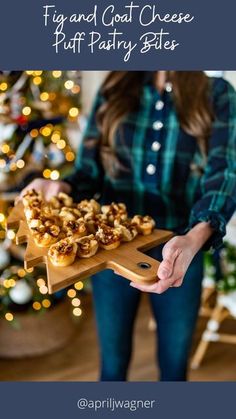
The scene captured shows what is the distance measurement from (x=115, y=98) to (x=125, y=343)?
0.59 metres

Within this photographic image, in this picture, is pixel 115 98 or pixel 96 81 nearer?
pixel 115 98

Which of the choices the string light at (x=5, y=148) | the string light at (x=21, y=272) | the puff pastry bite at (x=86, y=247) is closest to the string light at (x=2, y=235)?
the string light at (x=21, y=272)

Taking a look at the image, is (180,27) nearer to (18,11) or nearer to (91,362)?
(18,11)

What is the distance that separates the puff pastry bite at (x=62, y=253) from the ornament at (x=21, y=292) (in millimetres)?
907

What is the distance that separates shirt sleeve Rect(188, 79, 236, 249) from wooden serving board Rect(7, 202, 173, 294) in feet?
0.28

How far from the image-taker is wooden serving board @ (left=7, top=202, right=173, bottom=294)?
717 mm

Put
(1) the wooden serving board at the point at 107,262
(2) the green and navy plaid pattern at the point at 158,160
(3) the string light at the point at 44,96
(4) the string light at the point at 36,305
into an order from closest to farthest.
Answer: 1. (1) the wooden serving board at the point at 107,262
2. (2) the green and navy plaid pattern at the point at 158,160
3. (3) the string light at the point at 44,96
4. (4) the string light at the point at 36,305

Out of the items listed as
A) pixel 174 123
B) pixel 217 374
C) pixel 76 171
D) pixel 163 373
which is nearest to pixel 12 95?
pixel 76 171

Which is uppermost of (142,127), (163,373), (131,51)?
(131,51)

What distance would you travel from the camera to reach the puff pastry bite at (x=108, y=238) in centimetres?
79

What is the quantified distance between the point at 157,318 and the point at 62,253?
18.9 inches

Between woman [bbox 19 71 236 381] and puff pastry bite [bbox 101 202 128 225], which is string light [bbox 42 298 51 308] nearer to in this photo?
woman [bbox 19 71 236 381]

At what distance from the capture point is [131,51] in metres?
0.85

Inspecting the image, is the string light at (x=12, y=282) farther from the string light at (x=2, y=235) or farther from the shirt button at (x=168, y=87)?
the shirt button at (x=168, y=87)
